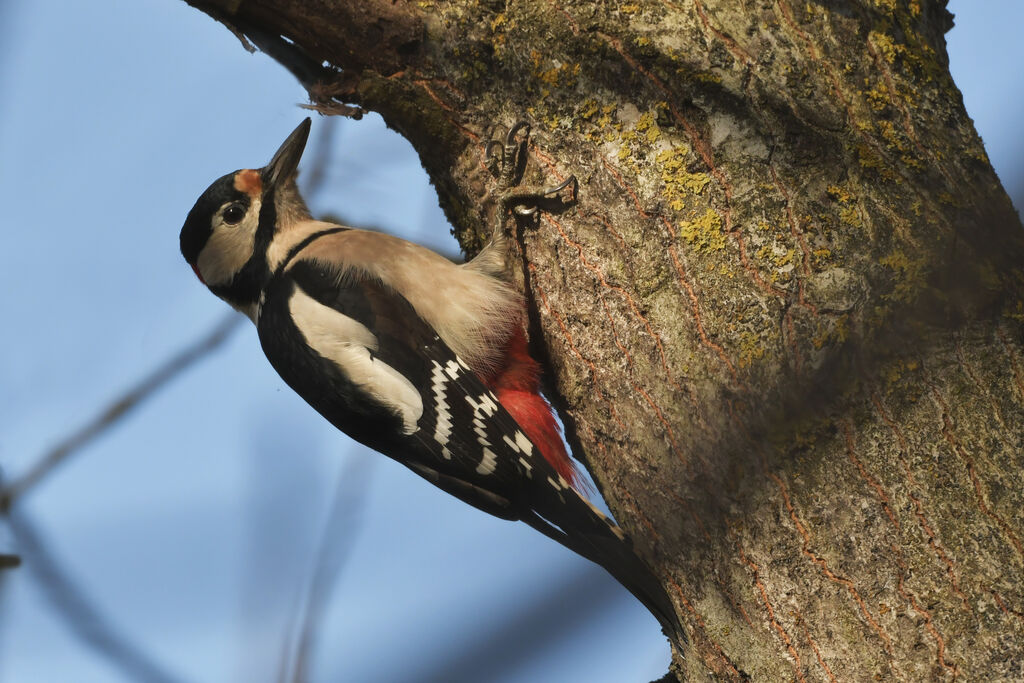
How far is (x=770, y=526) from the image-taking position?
166cm

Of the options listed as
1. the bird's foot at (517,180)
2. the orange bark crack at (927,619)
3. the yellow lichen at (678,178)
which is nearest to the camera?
the orange bark crack at (927,619)

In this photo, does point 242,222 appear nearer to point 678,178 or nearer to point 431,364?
point 431,364

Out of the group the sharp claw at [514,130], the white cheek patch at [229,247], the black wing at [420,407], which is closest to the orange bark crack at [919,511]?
the black wing at [420,407]

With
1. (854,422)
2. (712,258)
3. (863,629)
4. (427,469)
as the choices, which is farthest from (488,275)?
(863,629)

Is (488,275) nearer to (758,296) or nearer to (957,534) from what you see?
(758,296)

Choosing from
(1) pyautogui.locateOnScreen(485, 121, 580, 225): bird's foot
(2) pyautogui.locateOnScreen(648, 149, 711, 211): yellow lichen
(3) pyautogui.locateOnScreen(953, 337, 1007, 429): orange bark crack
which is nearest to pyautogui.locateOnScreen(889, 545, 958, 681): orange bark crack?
(3) pyautogui.locateOnScreen(953, 337, 1007, 429): orange bark crack

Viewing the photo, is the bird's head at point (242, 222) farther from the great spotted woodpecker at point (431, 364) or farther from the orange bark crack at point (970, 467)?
the orange bark crack at point (970, 467)

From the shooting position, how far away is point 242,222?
2.98m

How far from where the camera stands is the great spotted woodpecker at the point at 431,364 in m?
2.42

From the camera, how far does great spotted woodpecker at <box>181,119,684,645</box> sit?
242cm

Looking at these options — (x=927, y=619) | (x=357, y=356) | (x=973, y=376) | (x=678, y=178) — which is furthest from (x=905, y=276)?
(x=357, y=356)

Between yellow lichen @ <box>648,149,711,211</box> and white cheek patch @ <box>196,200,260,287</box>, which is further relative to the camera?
white cheek patch @ <box>196,200,260,287</box>

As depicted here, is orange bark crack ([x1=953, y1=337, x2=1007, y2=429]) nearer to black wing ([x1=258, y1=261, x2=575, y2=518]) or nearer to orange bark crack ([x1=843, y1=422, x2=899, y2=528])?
orange bark crack ([x1=843, y1=422, x2=899, y2=528])

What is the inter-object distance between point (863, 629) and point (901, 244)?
70 cm
